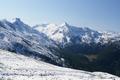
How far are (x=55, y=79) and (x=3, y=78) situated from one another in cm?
1288

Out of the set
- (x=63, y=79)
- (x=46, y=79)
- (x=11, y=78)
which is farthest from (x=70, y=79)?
(x=11, y=78)

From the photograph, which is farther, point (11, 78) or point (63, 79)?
point (63, 79)

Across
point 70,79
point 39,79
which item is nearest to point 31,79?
point 39,79

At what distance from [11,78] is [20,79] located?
6.13ft

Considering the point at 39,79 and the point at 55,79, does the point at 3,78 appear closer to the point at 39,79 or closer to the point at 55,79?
the point at 39,79

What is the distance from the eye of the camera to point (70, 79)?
2591 inches

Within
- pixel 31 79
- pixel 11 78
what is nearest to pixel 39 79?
pixel 31 79

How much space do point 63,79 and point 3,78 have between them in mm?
15998

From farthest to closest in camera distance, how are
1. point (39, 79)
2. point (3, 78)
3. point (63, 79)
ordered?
1. point (63, 79)
2. point (39, 79)
3. point (3, 78)

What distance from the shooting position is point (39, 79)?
5891 cm

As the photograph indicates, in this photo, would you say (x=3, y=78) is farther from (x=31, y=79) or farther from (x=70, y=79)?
(x=70, y=79)

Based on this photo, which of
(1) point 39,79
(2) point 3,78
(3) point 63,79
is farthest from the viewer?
(3) point 63,79

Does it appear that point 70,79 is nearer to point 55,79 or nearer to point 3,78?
point 55,79

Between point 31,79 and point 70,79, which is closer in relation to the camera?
point 31,79
